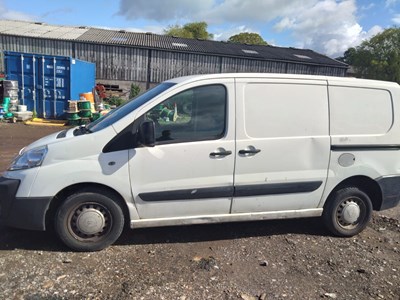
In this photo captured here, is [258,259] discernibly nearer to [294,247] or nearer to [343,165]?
[294,247]

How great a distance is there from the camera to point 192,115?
4.18 meters

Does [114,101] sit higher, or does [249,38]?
[249,38]

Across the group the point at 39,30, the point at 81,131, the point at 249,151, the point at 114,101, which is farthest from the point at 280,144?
the point at 39,30

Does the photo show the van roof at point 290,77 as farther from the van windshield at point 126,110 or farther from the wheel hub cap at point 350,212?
the wheel hub cap at point 350,212

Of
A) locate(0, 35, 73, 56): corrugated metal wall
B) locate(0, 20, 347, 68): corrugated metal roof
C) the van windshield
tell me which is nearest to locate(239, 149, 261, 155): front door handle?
the van windshield

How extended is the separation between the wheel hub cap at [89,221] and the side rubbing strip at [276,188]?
1.49 m

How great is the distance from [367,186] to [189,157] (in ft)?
7.95

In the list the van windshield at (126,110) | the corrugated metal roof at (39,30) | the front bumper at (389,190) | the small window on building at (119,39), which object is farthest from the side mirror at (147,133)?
the small window on building at (119,39)

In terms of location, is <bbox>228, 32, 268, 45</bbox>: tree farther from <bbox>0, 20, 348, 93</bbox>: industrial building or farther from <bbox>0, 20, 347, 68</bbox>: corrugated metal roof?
<bbox>0, 20, 348, 93</bbox>: industrial building

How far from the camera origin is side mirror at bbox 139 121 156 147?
388cm

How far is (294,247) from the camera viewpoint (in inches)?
177

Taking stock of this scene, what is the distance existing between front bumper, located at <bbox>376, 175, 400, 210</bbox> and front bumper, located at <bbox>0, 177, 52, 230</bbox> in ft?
12.8

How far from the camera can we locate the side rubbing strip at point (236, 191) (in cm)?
411

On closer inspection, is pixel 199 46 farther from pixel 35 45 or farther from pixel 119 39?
pixel 35 45
